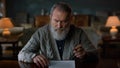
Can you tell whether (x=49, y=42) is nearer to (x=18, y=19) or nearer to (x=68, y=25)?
(x=68, y=25)

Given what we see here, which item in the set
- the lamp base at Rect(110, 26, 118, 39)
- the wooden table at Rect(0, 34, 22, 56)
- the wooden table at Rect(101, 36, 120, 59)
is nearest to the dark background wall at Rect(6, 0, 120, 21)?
the wooden table at Rect(101, 36, 120, 59)

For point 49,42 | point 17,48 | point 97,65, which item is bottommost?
point 17,48

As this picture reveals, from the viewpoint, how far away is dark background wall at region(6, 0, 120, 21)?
8688 millimetres

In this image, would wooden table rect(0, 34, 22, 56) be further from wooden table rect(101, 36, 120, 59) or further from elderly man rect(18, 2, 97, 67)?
elderly man rect(18, 2, 97, 67)

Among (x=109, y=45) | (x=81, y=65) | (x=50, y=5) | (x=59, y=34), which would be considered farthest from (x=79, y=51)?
(x=50, y=5)

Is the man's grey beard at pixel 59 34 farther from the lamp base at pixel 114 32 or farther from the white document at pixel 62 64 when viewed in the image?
the lamp base at pixel 114 32

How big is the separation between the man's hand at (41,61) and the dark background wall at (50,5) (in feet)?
23.1

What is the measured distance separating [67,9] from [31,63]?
17.5 inches

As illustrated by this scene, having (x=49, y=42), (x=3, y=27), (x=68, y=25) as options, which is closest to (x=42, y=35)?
(x=49, y=42)

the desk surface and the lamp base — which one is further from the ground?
the desk surface

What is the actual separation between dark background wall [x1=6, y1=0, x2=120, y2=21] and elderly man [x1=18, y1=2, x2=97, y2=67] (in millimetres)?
6670

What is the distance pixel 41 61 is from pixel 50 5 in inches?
283

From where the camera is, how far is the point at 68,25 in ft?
6.55

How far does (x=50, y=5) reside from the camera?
28.9ft
